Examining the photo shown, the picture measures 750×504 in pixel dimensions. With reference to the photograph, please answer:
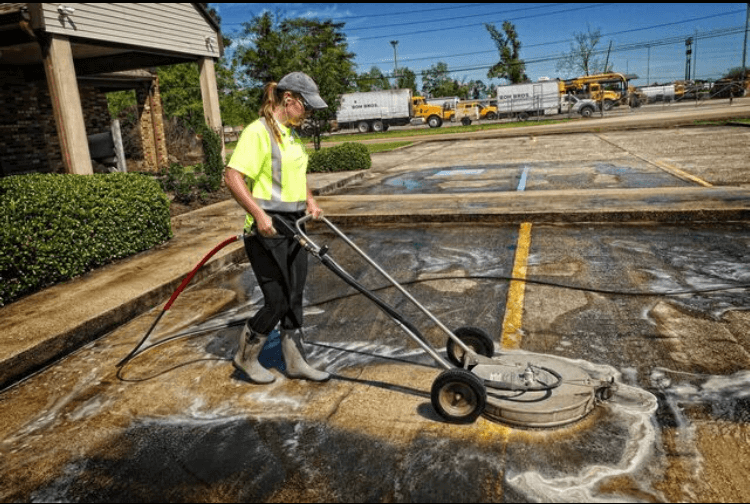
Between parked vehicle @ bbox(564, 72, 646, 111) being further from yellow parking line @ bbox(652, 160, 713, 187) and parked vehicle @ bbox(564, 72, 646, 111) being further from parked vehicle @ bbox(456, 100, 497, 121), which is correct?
yellow parking line @ bbox(652, 160, 713, 187)

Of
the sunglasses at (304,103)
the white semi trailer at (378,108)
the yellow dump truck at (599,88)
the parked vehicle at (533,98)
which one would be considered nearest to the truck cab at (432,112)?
the white semi trailer at (378,108)

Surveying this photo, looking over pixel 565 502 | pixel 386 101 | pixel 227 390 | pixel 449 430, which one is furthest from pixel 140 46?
pixel 386 101

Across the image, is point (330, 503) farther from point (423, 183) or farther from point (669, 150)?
point (669, 150)

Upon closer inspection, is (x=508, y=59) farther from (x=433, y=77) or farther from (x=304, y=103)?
(x=304, y=103)

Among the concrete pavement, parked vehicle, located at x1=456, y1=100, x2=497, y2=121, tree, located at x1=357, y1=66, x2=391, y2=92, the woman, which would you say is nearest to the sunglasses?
the woman

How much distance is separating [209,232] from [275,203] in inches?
209

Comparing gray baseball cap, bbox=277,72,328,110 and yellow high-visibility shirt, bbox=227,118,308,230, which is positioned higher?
gray baseball cap, bbox=277,72,328,110

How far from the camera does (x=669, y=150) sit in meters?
15.3

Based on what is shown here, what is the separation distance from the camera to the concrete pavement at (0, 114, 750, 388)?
4.55 m

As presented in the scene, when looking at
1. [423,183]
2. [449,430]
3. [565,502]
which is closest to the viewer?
[565,502]

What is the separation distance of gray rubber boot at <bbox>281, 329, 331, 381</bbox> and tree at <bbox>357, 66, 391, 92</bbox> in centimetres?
6795

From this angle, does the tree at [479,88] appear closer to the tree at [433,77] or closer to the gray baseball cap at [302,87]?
the tree at [433,77]

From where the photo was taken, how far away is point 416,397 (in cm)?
340

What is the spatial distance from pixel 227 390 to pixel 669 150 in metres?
15.4
